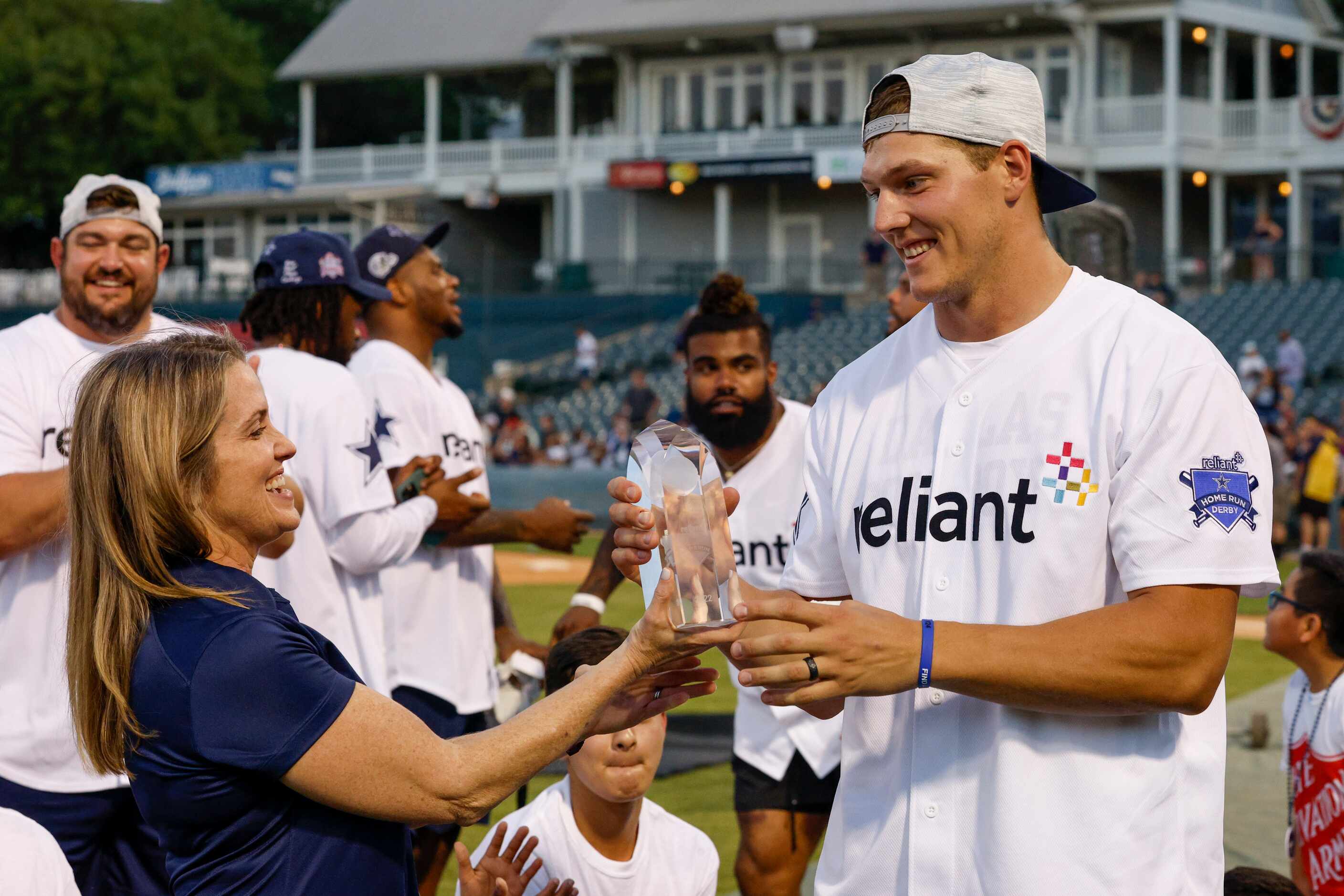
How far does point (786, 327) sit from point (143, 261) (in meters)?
29.1

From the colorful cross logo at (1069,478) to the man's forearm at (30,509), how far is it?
2675 millimetres

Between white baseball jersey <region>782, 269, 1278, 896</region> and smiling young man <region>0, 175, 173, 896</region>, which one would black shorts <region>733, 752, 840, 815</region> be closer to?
smiling young man <region>0, 175, 173, 896</region>

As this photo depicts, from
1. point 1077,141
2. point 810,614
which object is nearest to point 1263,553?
point 810,614

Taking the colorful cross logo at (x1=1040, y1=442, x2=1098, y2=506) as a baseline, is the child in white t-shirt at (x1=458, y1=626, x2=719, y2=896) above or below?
below

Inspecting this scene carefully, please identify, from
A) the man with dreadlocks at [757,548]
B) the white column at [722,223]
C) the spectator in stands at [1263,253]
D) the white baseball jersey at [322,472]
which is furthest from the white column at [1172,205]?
the white baseball jersey at [322,472]

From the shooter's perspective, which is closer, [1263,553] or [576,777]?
[1263,553]

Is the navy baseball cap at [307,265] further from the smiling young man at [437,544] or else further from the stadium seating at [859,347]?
the stadium seating at [859,347]

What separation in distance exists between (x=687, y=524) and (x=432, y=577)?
10.1 ft

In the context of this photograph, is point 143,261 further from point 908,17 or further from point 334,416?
point 908,17

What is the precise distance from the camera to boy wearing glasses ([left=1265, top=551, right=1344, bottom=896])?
5125 mm

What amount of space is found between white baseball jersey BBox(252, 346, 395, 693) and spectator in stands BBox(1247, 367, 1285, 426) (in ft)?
51.2

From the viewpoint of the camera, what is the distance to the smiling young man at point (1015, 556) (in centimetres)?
269

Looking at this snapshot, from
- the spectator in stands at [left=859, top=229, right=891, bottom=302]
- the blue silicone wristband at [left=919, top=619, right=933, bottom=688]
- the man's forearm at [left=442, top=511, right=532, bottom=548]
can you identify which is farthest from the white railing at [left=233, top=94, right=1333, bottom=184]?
the blue silicone wristband at [left=919, top=619, right=933, bottom=688]

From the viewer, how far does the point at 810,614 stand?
104 inches
